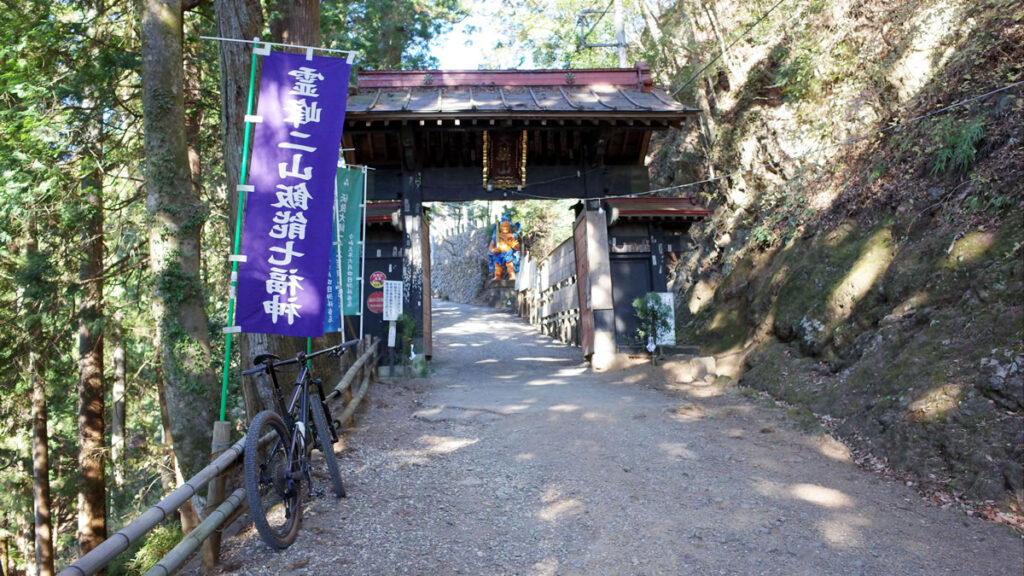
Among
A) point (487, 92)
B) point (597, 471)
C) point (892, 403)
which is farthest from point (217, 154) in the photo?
point (892, 403)

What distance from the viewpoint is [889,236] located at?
8031 mm

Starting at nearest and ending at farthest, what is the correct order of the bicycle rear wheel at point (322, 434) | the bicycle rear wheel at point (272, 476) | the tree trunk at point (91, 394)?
the bicycle rear wheel at point (272, 476) → the bicycle rear wheel at point (322, 434) → the tree trunk at point (91, 394)

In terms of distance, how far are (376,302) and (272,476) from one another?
874 centimetres

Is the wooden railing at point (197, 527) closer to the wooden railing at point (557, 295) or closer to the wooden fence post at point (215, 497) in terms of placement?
the wooden fence post at point (215, 497)

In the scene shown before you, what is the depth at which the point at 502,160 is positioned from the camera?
12.1 meters

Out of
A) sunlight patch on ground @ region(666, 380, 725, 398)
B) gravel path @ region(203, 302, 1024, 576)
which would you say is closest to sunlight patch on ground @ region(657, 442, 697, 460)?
gravel path @ region(203, 302, 1024, 576)

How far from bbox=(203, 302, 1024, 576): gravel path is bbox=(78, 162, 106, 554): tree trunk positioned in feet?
16.5

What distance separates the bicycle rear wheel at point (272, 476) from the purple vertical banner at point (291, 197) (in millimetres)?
1088

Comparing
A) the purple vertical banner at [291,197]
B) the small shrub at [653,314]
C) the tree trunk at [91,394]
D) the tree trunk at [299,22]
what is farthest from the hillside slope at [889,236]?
the tree trunk at [91,394]

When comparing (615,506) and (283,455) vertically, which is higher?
(283,455)

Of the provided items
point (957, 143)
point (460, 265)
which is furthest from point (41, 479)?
point (460, 265)

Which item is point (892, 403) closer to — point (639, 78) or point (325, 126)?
point (325, 126)

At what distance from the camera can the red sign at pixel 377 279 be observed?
1225cm

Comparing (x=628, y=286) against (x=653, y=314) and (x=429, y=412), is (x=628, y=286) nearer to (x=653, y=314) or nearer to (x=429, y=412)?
(x=653, y=314)
